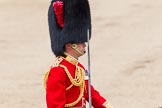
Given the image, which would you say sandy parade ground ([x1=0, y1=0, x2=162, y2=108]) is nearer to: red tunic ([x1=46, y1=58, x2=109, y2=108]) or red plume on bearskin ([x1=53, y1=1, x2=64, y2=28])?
red tunic ([x1=46, y1=58, x2=109, y2=108])

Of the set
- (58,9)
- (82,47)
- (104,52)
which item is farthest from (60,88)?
(104,52)

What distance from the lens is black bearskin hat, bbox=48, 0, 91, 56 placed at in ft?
13.9

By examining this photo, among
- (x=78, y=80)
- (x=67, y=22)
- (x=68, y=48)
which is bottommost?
(x=78, y=80)

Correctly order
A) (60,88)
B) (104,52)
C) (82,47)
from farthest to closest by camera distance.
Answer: (104,52), (82,47), (60,88)

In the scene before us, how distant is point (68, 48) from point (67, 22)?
6.9 inches

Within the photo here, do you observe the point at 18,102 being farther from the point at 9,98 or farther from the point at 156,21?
the point at 156,21

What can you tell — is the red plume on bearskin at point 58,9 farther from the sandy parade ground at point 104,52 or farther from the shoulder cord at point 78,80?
the sandy parade ground at point 104,52

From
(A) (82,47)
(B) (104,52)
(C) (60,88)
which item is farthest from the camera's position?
(B) (104,52)

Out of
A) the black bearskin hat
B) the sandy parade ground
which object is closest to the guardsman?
the black bearskin hat

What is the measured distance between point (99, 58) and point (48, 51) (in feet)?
3.00

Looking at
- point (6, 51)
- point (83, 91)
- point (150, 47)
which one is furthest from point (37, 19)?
point (83, 91)

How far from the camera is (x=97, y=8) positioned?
1302cm

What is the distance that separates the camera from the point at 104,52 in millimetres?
10242

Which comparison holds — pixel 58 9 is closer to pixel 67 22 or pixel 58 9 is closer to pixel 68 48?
pixel 67 22
